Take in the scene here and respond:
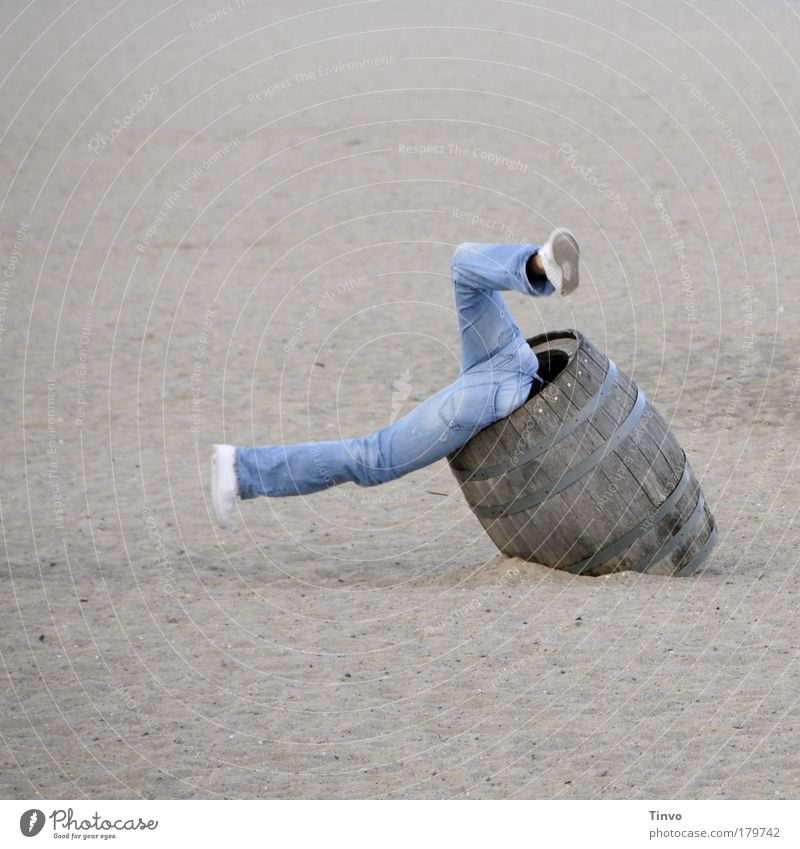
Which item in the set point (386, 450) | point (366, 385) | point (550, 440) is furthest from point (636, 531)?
point (366, 385)

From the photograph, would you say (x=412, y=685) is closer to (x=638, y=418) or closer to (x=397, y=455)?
(x=397, y=455)

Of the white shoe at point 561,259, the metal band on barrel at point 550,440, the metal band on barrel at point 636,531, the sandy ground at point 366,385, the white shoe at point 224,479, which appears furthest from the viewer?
the white shoe at point 224,479

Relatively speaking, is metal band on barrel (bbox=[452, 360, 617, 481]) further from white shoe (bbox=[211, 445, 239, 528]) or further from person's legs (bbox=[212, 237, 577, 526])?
white shoe (bbox=[211, 445, 239, 528])

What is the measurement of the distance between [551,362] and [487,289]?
0.58 meters

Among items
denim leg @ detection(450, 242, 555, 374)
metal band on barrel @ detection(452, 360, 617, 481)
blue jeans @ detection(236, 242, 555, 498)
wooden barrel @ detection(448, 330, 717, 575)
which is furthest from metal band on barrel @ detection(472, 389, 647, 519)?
denim leg @ detection(450, 242, 555, 374)

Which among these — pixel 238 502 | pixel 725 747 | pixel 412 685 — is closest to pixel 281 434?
pixel 238 502

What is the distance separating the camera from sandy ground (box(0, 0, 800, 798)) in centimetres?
448

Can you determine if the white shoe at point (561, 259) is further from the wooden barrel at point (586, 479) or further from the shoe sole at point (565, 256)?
the wooden barrel at point (586, 479)

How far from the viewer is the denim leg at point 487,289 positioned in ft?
15.8

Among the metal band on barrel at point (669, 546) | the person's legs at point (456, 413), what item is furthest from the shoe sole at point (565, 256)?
the metal band on barrel at point (669, 546)

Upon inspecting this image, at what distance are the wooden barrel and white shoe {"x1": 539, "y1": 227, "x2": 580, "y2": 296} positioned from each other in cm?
55

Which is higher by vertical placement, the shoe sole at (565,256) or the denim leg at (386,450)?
the shoe sole at (565,256)

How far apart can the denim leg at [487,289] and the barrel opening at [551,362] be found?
30 centimetres

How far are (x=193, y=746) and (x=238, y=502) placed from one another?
2.76m
